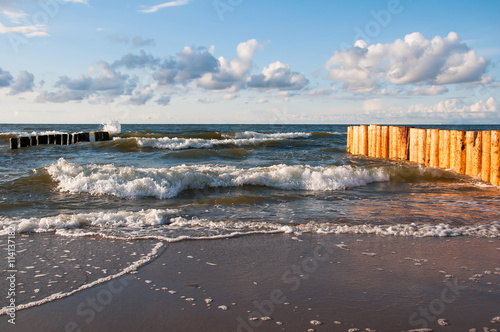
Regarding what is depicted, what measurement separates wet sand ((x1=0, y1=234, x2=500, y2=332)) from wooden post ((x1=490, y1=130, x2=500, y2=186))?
5.69m

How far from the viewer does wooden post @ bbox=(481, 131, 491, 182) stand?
34.6 feet

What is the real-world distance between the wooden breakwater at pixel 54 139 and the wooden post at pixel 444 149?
2065 cm

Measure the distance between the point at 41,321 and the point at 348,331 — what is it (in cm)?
250

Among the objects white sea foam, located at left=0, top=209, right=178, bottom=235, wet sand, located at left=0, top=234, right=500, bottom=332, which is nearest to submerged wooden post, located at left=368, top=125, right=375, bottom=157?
wet sand, located at left=0, top=234, right=500, bottom=332

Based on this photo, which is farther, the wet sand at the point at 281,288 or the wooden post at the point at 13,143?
the wooden post at the point at 13,143

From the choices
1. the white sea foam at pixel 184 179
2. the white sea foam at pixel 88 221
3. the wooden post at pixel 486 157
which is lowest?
the white sea foam at pixel 88 221

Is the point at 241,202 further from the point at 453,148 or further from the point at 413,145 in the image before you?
the point at 413,145

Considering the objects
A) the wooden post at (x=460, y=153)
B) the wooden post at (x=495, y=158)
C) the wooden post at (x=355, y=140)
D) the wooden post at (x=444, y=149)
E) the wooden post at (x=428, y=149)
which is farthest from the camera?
the wooden post at (x=355, y=140)

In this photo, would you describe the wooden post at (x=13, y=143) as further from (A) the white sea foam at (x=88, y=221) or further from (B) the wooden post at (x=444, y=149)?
(B) the wooden post at (x=444, y=149)

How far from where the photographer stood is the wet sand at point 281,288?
3.15 m

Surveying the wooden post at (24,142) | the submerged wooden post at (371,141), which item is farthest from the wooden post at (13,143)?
the submerged wooden post at (371,141)

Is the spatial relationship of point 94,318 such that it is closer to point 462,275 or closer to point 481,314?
point 481,314

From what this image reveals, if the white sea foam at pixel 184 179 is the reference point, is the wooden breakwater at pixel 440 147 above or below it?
above

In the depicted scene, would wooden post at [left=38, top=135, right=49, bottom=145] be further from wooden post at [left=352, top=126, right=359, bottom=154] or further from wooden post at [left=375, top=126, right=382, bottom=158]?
wooden post at [left=375, top=126, right=382, bottom=158]
